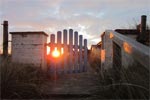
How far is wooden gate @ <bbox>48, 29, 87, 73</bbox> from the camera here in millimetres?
8586

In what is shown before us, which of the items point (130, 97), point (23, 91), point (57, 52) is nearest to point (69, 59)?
point (57, 52)

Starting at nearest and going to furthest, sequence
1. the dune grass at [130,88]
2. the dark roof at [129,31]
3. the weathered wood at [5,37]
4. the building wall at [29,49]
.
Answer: the dune grass at [130,88]
the dark roof at [129,31]
the building wall at [29,49]
the weathered wood at [5,37]

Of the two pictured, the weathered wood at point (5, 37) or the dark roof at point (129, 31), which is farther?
the weathered wood at point (5, 37)

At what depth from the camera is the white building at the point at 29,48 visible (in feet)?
26.4

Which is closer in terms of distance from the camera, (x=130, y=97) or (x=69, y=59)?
(x=130, y=97)

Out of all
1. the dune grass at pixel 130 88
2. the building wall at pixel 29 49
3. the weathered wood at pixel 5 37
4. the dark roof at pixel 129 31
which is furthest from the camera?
the weathered wood at pixel 5 37

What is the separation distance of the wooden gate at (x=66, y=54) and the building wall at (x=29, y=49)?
1.30 ft

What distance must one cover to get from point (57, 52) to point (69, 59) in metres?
0.45

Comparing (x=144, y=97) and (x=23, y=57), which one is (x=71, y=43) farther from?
(x=144, y=97)

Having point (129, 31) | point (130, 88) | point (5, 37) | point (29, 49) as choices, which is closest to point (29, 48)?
point (29, 49)

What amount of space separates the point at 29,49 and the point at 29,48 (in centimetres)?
3

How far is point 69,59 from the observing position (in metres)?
8.90

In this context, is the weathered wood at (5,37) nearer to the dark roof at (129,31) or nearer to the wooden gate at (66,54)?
the wooden gate at (66,54)

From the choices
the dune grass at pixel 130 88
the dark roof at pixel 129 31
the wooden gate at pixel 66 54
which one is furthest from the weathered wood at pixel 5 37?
the dune grass at pixel 130 88
